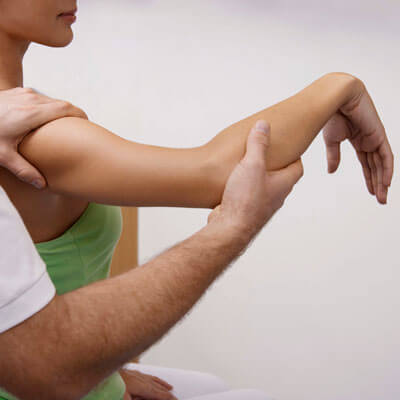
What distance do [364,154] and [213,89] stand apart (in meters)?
1.93

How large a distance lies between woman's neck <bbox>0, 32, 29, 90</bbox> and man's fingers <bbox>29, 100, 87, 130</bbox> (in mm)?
173

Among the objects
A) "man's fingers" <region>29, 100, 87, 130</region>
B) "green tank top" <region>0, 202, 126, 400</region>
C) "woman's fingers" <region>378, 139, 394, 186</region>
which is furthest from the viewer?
"woman's fingers" <region>378, 139, 394, 186</region>

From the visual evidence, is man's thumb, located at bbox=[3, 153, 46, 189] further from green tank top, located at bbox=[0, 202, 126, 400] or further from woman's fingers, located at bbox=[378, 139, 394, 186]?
woman's fingers, located at bbox=[378, 139, 394, 186]

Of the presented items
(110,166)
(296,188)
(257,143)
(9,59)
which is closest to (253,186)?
(257,143)

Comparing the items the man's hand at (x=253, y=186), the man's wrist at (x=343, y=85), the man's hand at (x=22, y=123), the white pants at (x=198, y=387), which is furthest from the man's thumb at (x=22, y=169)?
the white pants at (x=198, y=387)

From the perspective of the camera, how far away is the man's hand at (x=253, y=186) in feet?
2.77

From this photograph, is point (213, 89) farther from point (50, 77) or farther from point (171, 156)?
point (171, 156)

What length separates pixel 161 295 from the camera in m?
0.76

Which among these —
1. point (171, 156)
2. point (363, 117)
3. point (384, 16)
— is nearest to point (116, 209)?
point (171, 156)

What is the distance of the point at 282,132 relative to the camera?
0.88 metres

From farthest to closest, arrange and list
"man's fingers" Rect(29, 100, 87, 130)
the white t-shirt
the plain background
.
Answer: the plain background → "man's fingers" Rect(29, 100, 87, 130) → the white t-shirt

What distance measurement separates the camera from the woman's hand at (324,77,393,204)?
102 centimetres

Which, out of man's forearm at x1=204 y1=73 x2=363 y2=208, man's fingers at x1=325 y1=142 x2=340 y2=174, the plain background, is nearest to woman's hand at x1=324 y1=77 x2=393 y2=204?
man's fingers at x1=325 y1=142 x2=340 y2=174

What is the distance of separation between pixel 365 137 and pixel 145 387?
65cm
